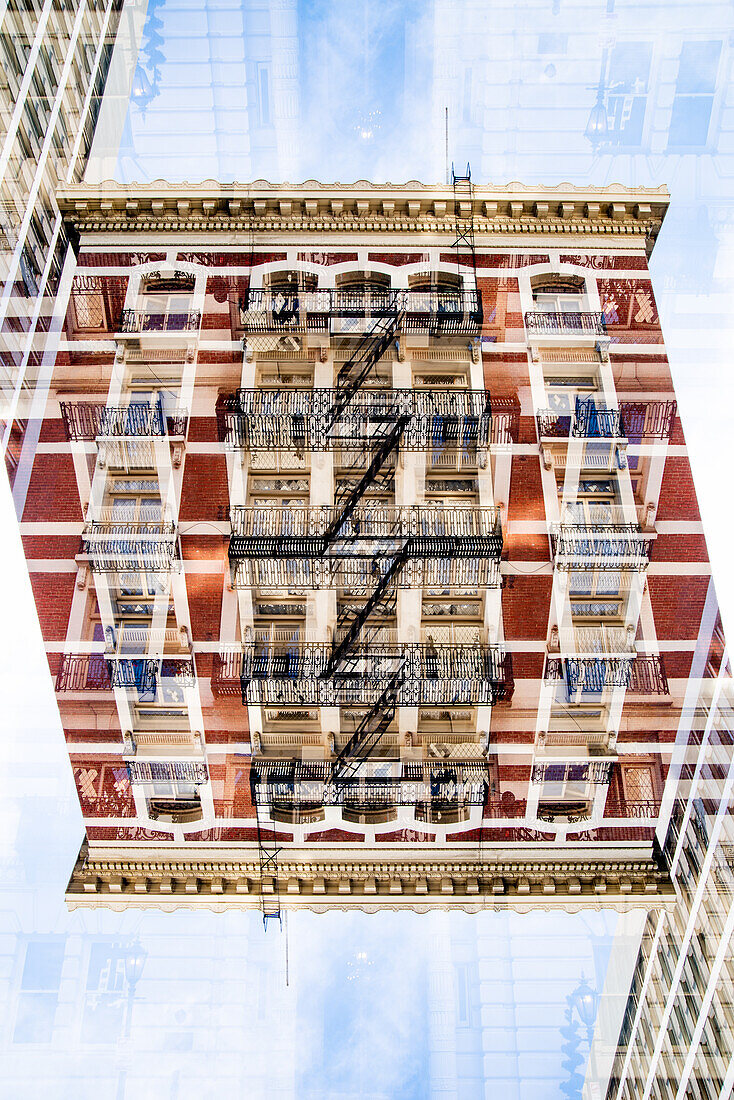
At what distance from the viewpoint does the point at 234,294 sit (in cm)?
1488

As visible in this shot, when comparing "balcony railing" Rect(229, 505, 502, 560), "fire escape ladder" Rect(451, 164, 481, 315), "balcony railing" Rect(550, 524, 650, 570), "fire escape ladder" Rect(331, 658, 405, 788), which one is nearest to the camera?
"balcony railing" Rect(229, 505, 502, 560)

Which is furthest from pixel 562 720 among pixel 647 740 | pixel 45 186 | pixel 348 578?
pixel 45 186

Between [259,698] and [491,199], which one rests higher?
[491,199]

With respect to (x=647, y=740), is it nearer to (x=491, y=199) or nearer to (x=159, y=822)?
(x=159, y=822)

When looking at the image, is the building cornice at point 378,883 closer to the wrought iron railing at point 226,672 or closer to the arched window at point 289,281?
the wrought iron railing at point 226,672

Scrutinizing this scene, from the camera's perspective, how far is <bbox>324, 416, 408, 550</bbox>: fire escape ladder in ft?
42.5

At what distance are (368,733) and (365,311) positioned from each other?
30.2ft

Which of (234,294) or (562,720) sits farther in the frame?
(234,294)

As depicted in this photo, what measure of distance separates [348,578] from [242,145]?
10885mm

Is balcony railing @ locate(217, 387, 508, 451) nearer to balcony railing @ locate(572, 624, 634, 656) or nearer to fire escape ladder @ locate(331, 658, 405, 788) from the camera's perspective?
balcony railing @ locate(572, 624, 634, 656)

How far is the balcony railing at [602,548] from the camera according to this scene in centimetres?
1320

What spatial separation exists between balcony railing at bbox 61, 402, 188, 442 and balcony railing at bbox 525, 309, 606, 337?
8057mm

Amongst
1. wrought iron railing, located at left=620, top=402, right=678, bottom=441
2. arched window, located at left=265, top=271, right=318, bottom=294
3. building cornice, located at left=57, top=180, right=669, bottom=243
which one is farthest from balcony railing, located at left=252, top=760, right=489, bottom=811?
A: building cornice, located at left=57, top=180, right=669, bottom=243
